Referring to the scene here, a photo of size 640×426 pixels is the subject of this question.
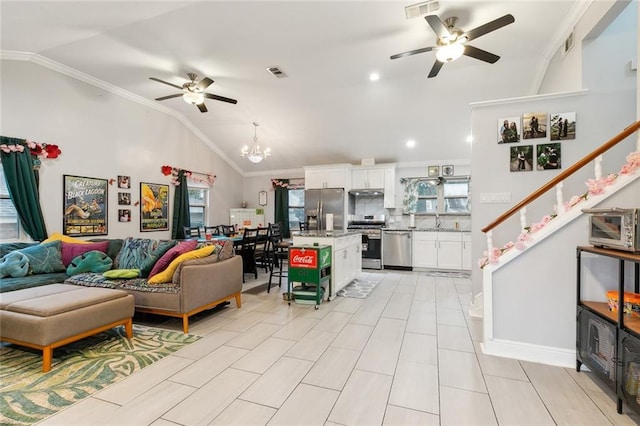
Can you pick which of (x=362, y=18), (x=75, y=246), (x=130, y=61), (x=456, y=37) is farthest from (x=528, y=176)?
(x=75, y=246)

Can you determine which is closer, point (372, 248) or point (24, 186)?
point (24, 186)

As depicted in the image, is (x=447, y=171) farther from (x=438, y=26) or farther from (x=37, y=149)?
(x=37, y=149)

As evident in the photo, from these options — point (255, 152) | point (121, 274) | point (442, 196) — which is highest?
point (255, 152)

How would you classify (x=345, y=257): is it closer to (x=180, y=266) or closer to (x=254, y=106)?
(x=180, y=266)

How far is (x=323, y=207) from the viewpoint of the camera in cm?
698

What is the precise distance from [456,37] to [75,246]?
18.1ft

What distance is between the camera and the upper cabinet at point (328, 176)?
274 inches

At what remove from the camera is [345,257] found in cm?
475

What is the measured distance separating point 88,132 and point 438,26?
5422 millimetres

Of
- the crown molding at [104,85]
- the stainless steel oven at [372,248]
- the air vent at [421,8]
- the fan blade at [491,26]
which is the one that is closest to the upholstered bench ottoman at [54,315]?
the crown molding at [104,85]

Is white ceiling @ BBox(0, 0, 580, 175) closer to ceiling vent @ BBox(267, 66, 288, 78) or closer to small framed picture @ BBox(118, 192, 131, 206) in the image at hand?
ceiling vent @ BBox(267, 66, 288, 78)

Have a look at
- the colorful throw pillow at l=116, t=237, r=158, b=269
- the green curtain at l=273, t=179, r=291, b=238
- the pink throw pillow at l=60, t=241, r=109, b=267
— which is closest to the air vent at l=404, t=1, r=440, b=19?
the colorful throw pillow at l=116, t=237, r=158, b=269

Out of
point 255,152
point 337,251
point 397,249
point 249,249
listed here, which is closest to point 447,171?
point 397,249

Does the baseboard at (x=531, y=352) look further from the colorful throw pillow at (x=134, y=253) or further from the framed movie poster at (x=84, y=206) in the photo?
the framed movie poster at (x=84, y=206)
